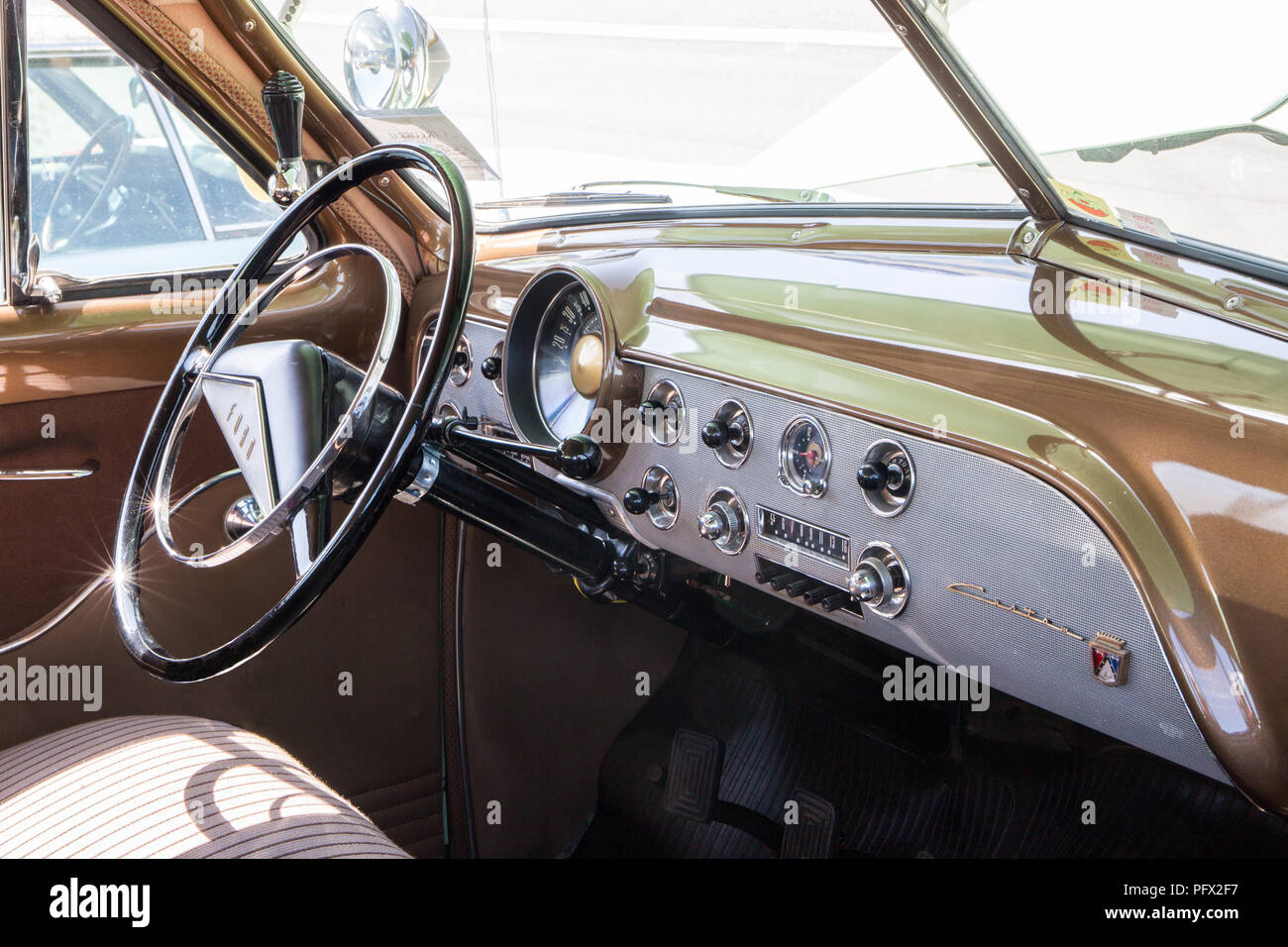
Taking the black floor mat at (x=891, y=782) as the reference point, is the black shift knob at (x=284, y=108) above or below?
above

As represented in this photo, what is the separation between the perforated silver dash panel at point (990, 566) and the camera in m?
1.06

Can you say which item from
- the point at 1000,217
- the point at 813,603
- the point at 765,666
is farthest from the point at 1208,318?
the point at 765,666

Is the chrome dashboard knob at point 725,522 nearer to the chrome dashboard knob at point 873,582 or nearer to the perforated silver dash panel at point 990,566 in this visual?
the perforated silver dash panel at point 990,566

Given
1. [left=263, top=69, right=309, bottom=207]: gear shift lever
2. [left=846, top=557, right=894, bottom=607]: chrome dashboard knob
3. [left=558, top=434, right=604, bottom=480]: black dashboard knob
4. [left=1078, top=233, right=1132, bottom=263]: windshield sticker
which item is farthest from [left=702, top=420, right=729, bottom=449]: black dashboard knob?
[left=263, top=69, right=309, bottom=207]: gear shift lever

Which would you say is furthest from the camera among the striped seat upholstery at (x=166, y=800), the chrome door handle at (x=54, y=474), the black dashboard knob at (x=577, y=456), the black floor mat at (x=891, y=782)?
the chrome door handle at (x=54, y=474)

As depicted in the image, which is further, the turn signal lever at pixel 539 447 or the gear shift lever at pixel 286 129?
the gear shift lever at pixel 286 129

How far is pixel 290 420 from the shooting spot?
1.33 m

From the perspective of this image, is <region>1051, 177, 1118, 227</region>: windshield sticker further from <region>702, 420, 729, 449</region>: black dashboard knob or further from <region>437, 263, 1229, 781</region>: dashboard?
<region>702, 420, 729, 449</region>: black dashboard knob

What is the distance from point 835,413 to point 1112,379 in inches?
13.0

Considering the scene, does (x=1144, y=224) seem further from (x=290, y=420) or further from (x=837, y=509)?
(x=290, y=420)

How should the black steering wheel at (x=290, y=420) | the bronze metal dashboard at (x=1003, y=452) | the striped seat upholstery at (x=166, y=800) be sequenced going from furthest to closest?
the striped seat upholstery at (x=166, y=800) < the black steering wheel at (x=290, y=420) < the bronze metal dashboard at (x=1003, y=452)

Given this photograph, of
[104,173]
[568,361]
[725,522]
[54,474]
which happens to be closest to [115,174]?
[104,173]

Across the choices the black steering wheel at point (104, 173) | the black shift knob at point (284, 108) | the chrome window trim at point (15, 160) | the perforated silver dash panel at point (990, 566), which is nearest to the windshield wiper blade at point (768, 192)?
the perforated silver dash panel at point (990, 566)

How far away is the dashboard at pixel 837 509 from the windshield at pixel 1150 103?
37 cm
